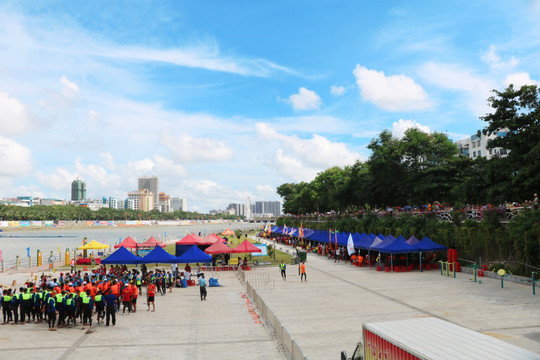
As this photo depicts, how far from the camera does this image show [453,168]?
52969mm

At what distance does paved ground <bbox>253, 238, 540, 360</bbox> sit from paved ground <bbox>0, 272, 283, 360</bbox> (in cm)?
174

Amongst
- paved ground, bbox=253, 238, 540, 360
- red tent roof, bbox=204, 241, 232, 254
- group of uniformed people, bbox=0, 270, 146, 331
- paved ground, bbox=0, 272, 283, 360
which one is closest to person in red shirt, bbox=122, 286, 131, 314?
group of uniformed people, bbox=0, 270, 146, 331

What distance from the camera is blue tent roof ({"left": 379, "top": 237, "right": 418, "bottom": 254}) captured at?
3522 cm

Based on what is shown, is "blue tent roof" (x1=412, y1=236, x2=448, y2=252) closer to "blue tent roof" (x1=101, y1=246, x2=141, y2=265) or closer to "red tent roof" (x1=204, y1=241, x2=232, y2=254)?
"red tent roof" (x1=204, y1=241, x2=232, y2=254)

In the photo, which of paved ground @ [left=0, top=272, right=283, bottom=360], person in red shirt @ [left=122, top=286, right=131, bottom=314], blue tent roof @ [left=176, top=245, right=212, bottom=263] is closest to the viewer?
paved ground @ [left=0, top=272, right=283, bottom=360]

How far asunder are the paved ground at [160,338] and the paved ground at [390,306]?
5.72 ft

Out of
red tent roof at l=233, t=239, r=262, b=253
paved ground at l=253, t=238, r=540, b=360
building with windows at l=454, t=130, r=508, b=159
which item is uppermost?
building with windows at l=454, t=130, r=508, b=159

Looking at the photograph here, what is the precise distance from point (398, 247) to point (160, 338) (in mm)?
24387

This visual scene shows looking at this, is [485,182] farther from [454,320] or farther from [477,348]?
[477,348]

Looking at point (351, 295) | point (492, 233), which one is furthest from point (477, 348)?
point (492, 233)

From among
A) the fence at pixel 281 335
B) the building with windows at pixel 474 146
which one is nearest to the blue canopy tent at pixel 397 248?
the fence at pixel 281 335

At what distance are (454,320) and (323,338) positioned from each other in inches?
227

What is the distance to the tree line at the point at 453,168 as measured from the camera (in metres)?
35.7

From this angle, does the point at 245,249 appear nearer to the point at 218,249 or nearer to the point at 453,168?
the point at 218,249
